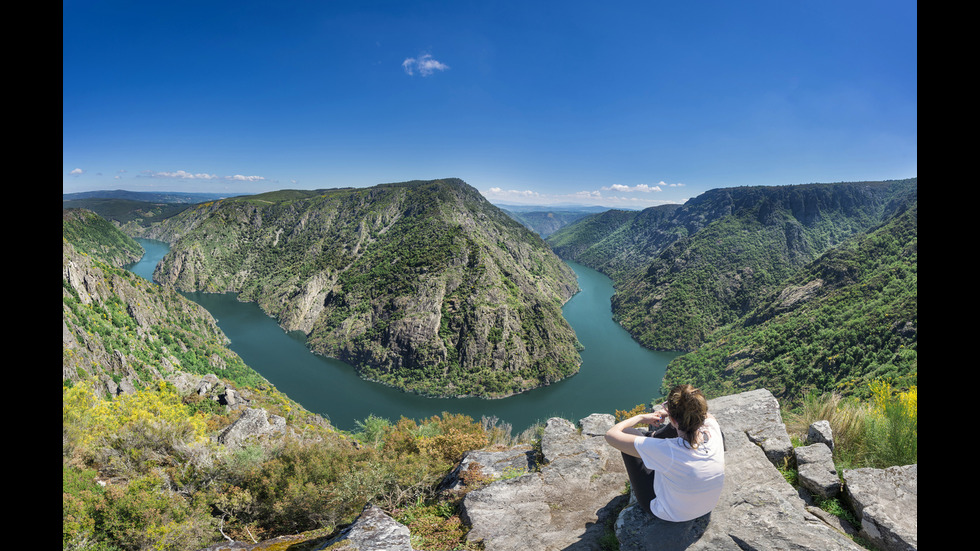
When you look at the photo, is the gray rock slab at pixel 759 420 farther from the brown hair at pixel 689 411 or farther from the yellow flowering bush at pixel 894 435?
the brown hair at pixel 689 411

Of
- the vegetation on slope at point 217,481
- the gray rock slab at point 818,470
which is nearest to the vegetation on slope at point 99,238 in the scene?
the vegetation on slope at point 217,481

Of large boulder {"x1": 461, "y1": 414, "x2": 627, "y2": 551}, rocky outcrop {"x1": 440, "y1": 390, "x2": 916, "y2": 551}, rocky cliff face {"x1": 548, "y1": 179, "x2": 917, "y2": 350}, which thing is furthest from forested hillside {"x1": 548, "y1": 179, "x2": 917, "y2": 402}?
large boulder {"x1": 461, "y1": 414, "x2": 627, "y2": 551}

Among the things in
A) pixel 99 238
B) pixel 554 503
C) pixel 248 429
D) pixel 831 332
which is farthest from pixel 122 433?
pixel 99 238

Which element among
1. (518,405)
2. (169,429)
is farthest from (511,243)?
(169,429)

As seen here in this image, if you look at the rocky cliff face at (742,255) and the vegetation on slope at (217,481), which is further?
the rocky cliff face at (742,255)
